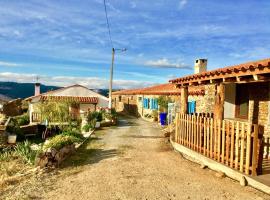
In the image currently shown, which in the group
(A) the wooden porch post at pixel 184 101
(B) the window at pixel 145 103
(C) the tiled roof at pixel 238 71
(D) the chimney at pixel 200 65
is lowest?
(B) the window at pixel 145 103

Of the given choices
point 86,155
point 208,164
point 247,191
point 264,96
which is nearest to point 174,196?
point 247,191

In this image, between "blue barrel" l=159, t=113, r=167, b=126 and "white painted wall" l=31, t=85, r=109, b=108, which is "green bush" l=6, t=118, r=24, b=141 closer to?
"white painted wall" l=31, t=85, r=109, b=108

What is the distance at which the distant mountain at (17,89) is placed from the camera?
71.2 metres

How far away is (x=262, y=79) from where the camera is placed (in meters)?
7.89

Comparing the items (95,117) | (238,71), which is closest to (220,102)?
(238,71)

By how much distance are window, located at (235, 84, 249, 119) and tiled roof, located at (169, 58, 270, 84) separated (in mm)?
3024

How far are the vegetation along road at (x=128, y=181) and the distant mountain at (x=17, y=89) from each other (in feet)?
204

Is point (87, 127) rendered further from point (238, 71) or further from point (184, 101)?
point (238, 71)

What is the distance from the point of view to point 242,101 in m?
13.2

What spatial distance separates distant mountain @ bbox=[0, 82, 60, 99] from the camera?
234ft

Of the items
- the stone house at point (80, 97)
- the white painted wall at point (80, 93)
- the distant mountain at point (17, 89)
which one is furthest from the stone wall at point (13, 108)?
the distant mountain at point (17, 89)

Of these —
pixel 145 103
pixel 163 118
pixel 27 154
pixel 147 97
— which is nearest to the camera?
pixel 27 154

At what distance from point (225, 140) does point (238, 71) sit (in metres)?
1.85

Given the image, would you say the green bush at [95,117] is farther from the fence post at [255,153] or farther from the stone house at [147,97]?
the fence post at [255,153]
